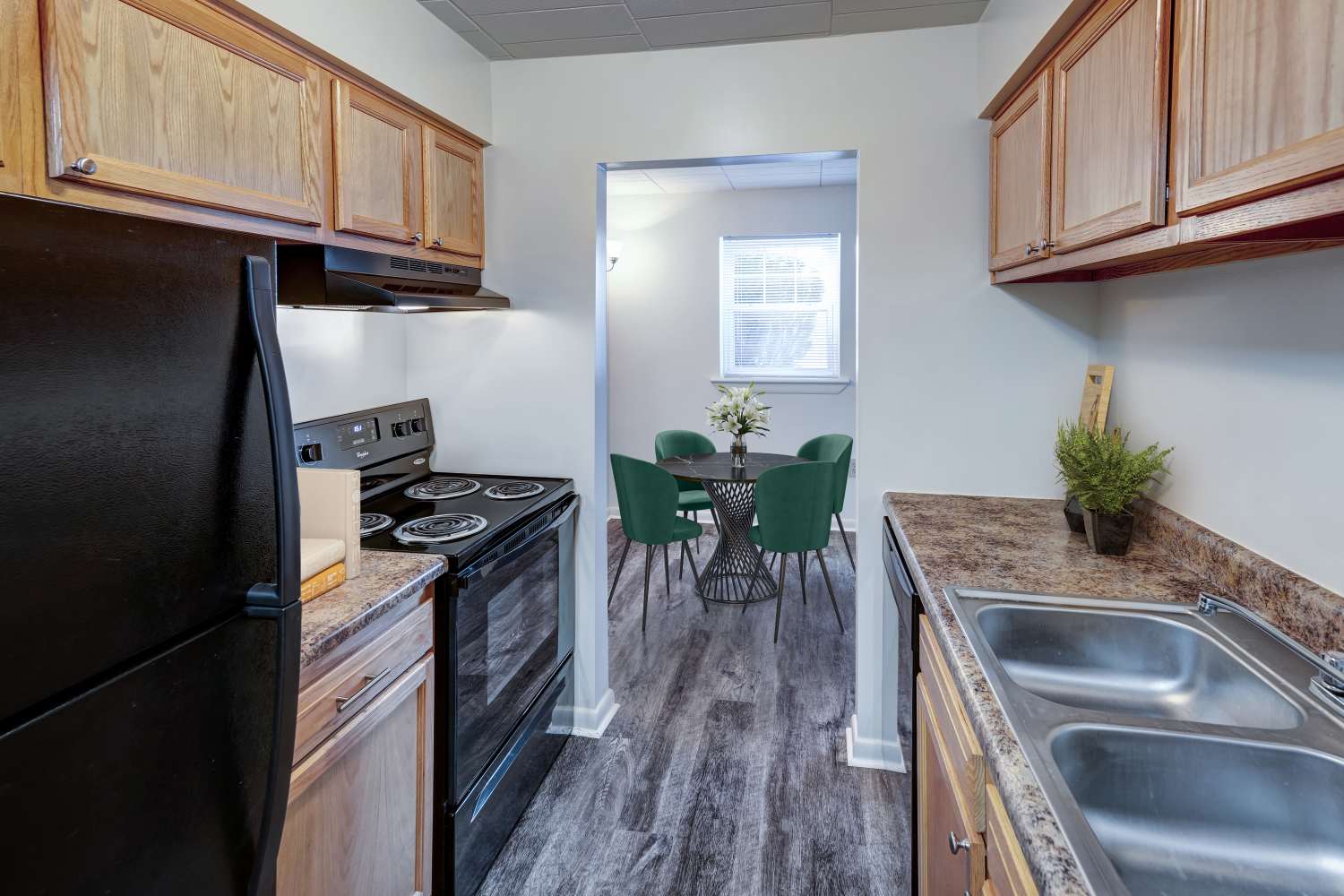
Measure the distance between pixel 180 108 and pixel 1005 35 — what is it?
1.91m

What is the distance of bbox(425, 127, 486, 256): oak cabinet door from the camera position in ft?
7.37

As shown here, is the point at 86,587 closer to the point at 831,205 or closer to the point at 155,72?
the point at 155,72

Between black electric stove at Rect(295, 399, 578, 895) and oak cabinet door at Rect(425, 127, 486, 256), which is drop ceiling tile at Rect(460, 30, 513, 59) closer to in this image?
oak cabinet door at Rect(425, 127, 486, 256)

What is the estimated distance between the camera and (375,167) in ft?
6.49

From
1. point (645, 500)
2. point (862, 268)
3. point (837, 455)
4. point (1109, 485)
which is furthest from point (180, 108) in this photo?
point (837, 455)

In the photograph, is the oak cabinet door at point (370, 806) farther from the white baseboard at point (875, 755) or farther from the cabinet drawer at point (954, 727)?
the white baseboard at point (875, 755)

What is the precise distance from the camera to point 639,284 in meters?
5.60

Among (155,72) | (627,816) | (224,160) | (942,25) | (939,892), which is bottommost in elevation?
(627,816)

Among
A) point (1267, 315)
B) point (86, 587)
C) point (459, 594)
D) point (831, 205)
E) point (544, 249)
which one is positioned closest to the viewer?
point (86, 587)

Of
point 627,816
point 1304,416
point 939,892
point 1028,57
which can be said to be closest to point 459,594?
point 627,816

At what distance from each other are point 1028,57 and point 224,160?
1785 millimetres

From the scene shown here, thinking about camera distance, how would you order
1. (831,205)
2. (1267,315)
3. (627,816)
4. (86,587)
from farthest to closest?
1. (831,205)
2. (627,816)
3. (1267,315)
4. (86,587)

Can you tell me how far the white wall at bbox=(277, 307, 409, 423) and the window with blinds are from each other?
321cm

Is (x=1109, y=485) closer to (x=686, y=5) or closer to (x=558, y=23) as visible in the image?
(x=686, y=5)
